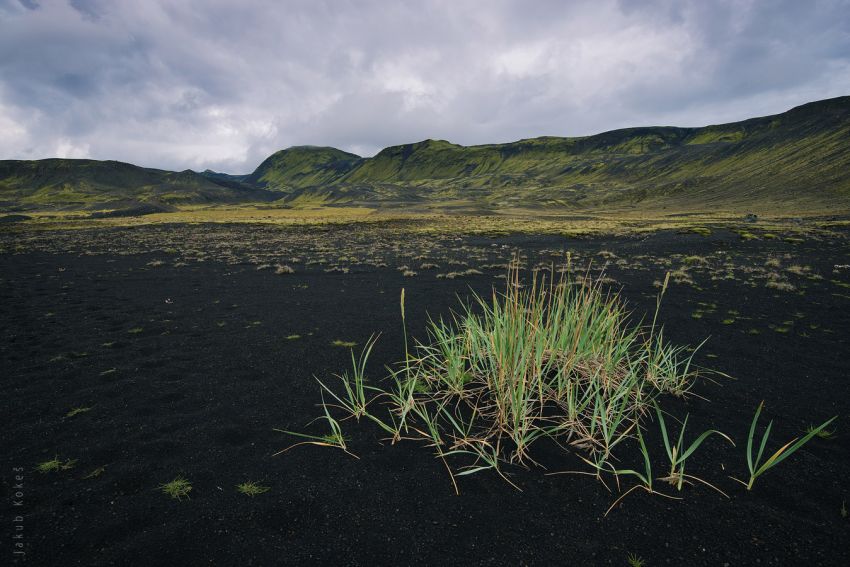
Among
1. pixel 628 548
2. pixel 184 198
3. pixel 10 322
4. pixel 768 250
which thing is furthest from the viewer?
pixel 184 198

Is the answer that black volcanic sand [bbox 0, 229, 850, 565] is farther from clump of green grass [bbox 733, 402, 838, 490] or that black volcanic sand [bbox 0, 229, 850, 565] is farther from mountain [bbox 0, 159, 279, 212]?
mountain [bbox 0, 159, 279, 212]

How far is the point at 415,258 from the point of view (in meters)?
25.5

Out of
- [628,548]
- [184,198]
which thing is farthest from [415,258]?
[184,198]

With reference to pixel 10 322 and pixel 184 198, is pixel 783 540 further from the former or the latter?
pixel 184 198

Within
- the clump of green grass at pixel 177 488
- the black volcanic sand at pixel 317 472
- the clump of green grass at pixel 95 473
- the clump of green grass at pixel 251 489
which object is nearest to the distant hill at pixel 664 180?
the black volcanic sand at pixel 317 472

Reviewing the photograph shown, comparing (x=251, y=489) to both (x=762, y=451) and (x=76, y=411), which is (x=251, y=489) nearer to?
(x=76, y=411)

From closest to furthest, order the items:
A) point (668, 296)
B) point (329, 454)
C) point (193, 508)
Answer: point (193, 508) → point (329, 454) → point (668, 296)

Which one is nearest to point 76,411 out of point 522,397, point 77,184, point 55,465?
point 55,465

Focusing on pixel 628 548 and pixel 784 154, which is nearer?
pixel 628 548

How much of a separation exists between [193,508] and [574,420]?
4.48 metres

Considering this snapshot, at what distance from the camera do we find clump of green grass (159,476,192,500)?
12.7ft

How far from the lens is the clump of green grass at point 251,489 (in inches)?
155

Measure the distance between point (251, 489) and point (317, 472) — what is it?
2.30 feet

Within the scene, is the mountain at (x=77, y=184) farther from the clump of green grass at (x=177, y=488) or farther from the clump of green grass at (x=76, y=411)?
the clump of green grass at (x=177, y=488)
